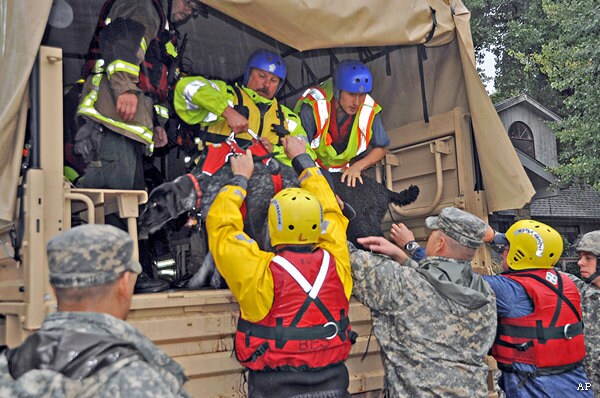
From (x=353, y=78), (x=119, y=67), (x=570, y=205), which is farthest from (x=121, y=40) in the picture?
(x=570, y=205)

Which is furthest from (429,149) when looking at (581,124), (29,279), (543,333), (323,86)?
(581,124)

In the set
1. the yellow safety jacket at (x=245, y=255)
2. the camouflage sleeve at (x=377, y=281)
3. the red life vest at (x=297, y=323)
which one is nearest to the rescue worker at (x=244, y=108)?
the yellow safety jacket at (x=245, y=255)

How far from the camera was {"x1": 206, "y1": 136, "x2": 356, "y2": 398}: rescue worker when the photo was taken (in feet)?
9.38

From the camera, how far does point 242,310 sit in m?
2.96

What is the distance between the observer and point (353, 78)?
4.77 m

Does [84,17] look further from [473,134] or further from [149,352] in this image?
[149,352]

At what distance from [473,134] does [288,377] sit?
250 centimetres

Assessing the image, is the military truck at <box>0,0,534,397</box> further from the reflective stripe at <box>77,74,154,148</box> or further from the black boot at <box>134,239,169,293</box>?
the reflective stripe at <box>77,74,154,148</box>

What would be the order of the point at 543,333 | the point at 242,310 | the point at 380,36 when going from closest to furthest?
1. the point at 242,310
2. the point at 543,333
3. the point at 380,36

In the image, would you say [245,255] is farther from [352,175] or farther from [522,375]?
[352,175]

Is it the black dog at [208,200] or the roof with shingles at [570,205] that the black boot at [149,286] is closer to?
the black dog at [208,200]

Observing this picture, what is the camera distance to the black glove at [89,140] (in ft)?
12.0

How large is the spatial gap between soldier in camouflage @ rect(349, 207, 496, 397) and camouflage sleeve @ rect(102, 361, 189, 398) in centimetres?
167

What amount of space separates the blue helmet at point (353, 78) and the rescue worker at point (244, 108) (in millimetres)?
474
